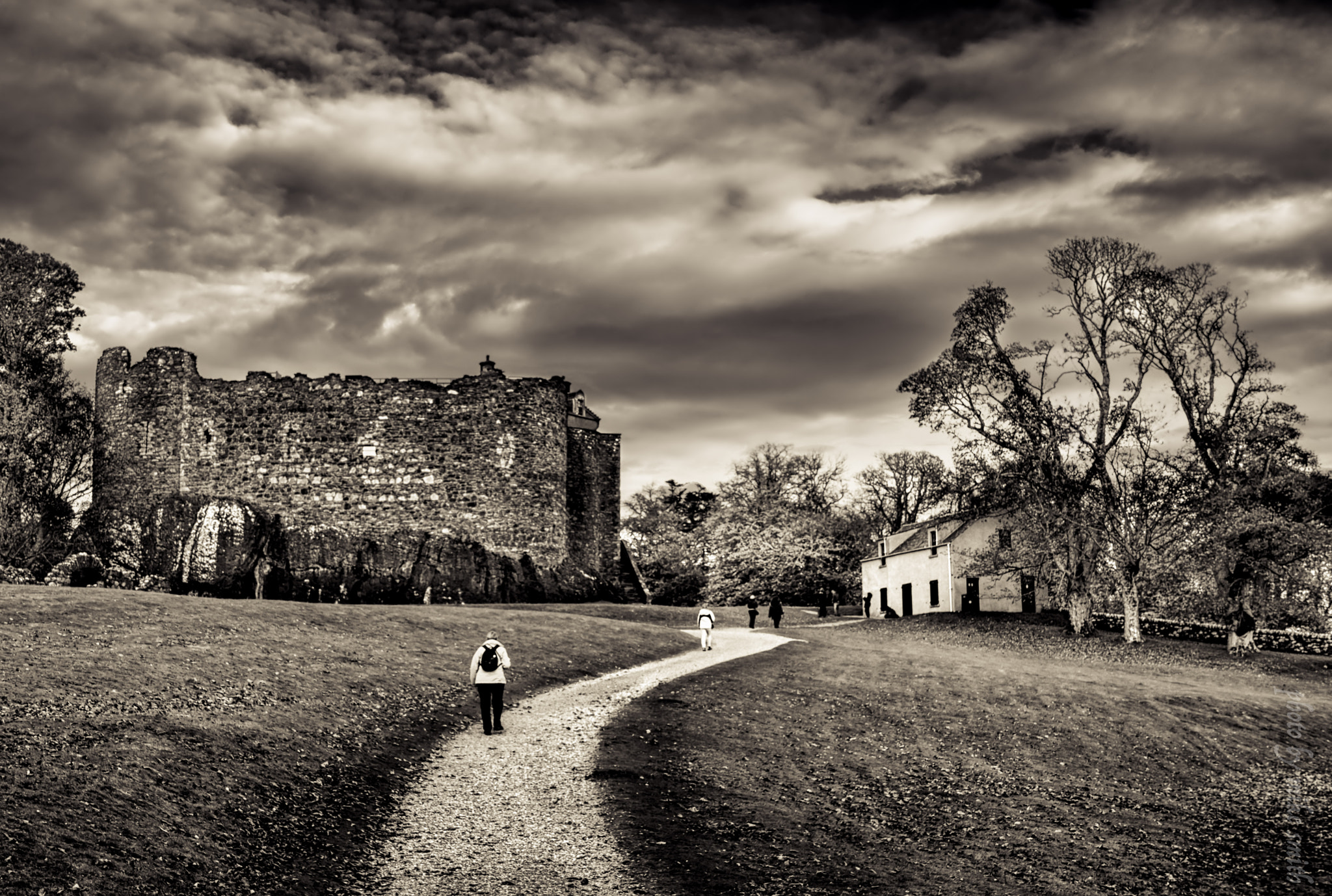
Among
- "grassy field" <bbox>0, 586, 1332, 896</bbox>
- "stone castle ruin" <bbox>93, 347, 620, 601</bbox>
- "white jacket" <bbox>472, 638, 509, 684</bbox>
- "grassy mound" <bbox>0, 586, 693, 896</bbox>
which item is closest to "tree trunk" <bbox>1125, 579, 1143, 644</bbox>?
"grassy field" <bbox>0, 586, 1332, 896</bbox>

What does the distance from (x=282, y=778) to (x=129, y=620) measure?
11670 millimetres

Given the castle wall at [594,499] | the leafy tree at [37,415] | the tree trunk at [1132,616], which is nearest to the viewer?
the leafy tree at [37,415]

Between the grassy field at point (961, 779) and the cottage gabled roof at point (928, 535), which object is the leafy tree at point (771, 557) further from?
the grassy field at point (961, 779)

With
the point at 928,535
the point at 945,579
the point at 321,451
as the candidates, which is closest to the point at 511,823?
the point at 321,451

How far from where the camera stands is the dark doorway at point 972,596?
5862 centimetres

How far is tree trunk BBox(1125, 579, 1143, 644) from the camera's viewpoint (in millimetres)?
39438

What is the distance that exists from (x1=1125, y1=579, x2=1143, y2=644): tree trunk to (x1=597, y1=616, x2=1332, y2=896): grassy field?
8.43 metres

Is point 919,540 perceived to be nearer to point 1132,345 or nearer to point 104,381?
point 1132,345

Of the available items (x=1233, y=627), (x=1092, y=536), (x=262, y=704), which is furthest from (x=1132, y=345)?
(x=262, y=704)

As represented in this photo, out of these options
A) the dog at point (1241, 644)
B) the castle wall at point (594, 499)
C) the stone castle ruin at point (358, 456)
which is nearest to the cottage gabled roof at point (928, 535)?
the dog at point (1241, 644)

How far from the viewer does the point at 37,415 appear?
38.1 meters

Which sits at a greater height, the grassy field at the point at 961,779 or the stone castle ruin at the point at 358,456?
the stone castle ruin at the point at 358,456

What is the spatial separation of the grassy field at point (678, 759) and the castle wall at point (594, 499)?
19011 millimetres

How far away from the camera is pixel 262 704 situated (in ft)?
53.4
